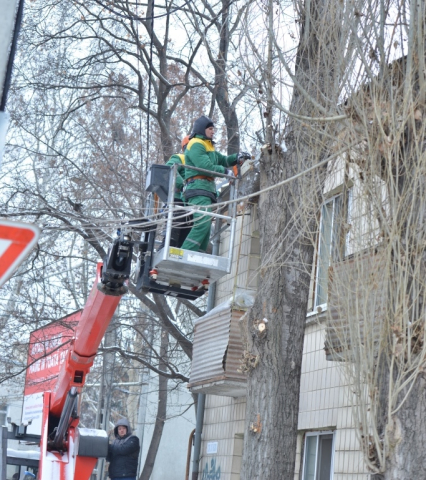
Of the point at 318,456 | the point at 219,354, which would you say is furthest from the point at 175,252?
the point at 318,456

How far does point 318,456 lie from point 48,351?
7.96m

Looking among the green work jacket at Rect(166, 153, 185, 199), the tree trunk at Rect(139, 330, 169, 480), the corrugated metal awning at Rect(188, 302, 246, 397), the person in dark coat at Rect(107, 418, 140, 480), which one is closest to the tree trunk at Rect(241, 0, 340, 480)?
the green work jacket at Rect(166, 153, 185, 199)

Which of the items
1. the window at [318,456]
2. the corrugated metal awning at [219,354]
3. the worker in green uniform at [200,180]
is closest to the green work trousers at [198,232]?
the worker in green uniform at [200,180]

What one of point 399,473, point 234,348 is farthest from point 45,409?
point 399,473

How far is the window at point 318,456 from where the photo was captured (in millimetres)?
10672

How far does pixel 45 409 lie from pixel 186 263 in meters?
3.47

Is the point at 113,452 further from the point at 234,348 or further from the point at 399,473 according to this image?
the point at 399,473

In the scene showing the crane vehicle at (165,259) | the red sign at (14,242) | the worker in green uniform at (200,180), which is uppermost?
the worker in green uniform at (200,180)

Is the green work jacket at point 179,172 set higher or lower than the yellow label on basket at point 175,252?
higher

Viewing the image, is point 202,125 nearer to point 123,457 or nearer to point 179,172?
point 179,172

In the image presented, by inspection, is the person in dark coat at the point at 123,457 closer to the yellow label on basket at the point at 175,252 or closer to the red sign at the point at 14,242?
the yellow label on basket at the point at 175,252

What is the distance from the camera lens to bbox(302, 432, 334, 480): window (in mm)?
10672

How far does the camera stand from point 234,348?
1138cm

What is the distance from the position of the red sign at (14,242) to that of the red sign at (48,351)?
12.9 metres
